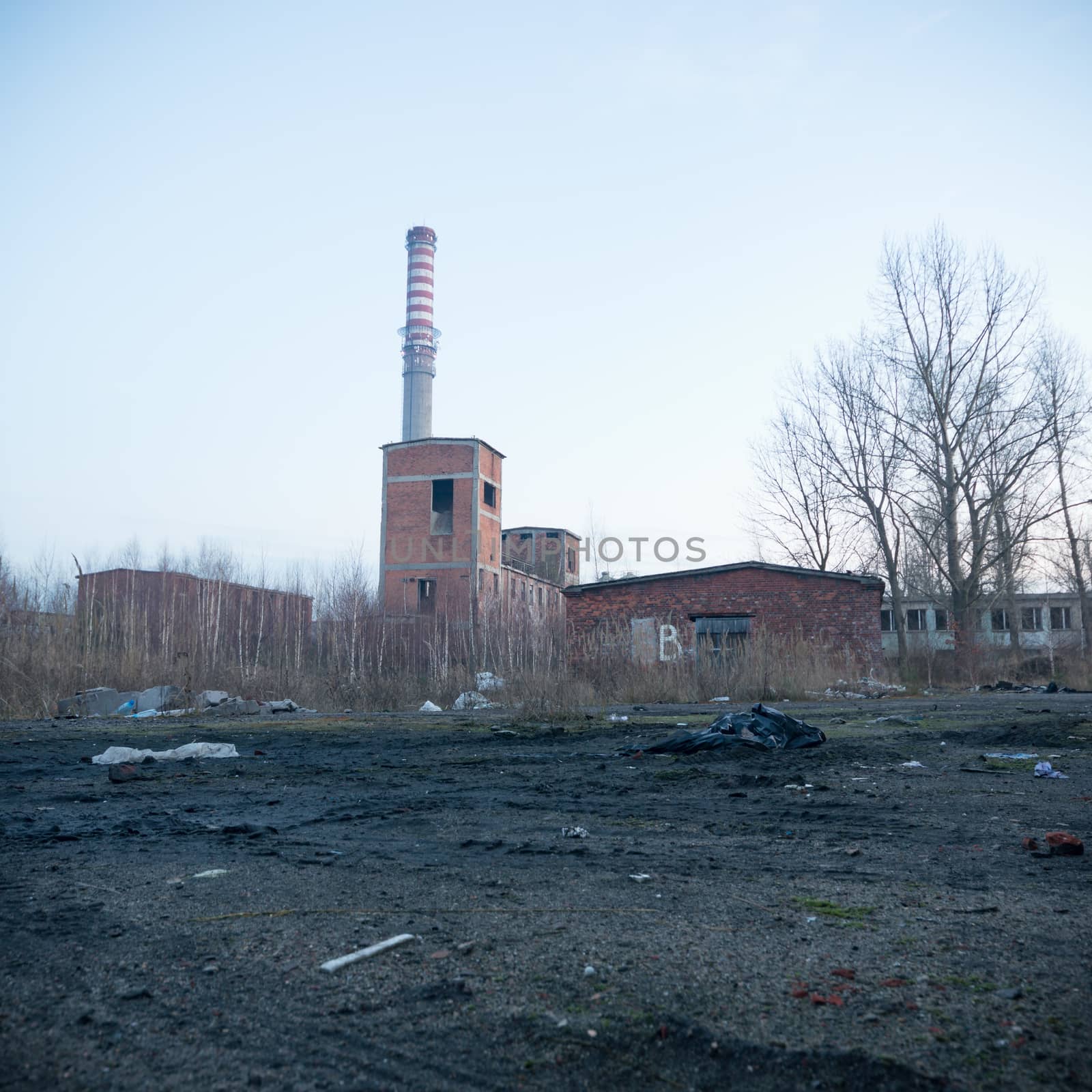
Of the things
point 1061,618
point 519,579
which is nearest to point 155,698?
point 519,579

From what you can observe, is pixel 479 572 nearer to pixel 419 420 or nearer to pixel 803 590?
pixel 803 590

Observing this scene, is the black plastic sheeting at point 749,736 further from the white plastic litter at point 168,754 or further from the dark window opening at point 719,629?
the dark window opening at point 719,629

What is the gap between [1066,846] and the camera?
3430 mm

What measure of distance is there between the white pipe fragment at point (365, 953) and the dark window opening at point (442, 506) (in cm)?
2990

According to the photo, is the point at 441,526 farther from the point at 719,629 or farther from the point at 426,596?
the point at 719,629

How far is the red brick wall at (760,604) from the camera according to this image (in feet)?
71.6

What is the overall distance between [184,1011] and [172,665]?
15.3 m

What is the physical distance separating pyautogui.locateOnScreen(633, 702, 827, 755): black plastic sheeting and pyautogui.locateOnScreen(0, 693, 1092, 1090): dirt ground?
1.76 m

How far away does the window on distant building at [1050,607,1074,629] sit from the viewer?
4097cm

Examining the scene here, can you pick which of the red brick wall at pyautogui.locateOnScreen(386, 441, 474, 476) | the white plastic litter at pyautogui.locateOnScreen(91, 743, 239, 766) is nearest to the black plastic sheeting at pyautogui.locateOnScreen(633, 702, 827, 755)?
the white plastic litter at pyautogui.locateOnScreen(91, 743, 239, 766)

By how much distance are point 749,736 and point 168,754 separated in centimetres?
497

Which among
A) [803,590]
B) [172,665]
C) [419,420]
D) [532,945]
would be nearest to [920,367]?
[803,590]

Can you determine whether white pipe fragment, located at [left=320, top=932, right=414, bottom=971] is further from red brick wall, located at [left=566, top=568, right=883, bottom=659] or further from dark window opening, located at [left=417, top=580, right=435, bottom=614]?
dark window opening, located at [left=417, top=580, right=435, bottom=614]

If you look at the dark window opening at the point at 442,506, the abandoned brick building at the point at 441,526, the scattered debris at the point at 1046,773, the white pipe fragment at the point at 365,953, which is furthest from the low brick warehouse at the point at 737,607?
the white pipe fragment at the point at 365,953
